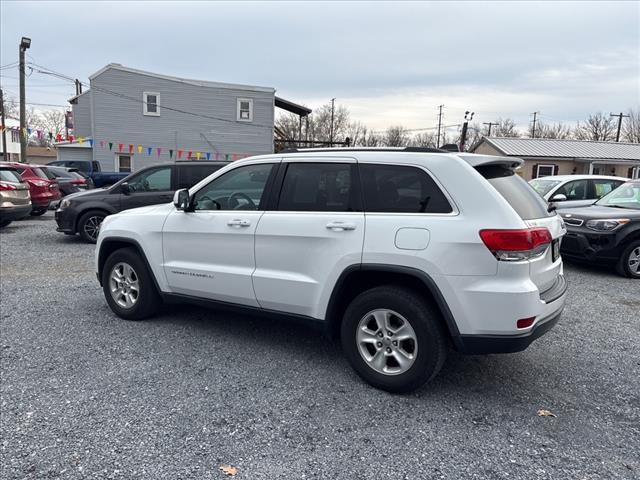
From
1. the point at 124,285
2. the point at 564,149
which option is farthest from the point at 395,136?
the point at 124,285

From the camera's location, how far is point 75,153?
2570 centimetres

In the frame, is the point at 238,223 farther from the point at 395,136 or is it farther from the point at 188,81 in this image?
the point at 395,136

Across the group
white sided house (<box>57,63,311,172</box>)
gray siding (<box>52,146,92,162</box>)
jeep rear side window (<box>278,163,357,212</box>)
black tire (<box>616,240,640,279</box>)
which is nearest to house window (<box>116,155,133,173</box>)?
white sided house (<box>57,63,311,172</box>)

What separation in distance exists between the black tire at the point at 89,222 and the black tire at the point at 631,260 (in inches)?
378

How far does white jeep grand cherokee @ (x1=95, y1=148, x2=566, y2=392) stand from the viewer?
3.16 m

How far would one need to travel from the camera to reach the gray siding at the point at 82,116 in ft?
93.3

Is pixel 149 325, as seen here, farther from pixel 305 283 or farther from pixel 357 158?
pixel 357 158

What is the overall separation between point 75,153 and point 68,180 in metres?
10.3

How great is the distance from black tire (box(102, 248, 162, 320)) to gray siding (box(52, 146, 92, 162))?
23.1 m

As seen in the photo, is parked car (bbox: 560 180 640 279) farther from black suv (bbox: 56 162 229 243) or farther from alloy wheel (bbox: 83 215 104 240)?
alloy wheel (bbox: 83 215 104 240)

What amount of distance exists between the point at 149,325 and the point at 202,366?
131 cm

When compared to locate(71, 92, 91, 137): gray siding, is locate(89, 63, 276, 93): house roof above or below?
above

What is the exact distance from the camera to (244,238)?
4.15 m

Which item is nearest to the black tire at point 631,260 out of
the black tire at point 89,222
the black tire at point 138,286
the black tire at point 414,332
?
the black tire at point 414,332
